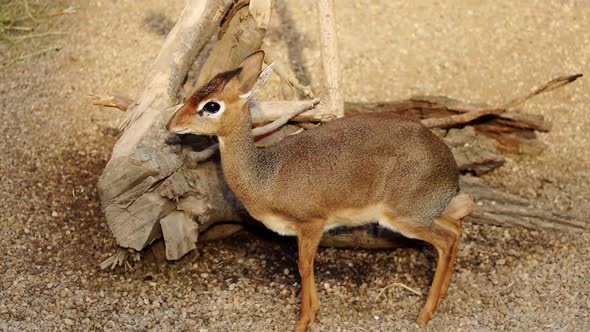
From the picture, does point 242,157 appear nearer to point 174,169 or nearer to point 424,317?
point 174,169

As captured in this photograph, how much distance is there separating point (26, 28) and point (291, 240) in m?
3.35

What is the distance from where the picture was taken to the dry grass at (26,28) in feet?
25.4

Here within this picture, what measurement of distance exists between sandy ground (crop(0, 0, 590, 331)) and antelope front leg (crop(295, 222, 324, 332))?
4.3 inches

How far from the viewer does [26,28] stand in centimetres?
791

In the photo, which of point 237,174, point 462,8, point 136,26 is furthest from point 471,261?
point 136,26

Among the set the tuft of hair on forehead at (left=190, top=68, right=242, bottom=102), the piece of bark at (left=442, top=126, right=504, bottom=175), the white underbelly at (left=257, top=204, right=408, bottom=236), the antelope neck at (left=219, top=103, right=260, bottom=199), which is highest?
the tuft of hair on forehead at (left=190, top=68, right=242, bottom=102)

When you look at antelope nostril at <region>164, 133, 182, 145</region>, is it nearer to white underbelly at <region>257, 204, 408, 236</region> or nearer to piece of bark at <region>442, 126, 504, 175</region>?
white underbelly at <region>257, 204, 408, 236</region>

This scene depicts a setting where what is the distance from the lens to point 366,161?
16.8ft

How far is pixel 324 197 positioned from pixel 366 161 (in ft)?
1.01

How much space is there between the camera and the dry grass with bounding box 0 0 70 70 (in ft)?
25.4

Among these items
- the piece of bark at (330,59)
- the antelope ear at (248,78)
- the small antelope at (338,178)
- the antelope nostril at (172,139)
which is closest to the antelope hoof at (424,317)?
the small antelope at (338,178)

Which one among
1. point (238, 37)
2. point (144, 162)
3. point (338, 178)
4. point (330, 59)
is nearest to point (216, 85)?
point (144, 162)

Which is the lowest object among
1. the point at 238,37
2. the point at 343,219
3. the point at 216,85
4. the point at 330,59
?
the point at 343,219

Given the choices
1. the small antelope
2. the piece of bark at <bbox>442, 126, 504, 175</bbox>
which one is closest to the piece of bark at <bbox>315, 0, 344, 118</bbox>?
the small antelope
